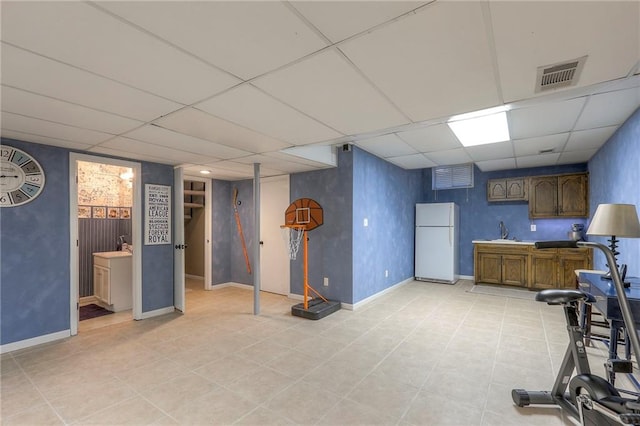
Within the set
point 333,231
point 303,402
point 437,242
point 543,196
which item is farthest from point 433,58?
point 543,196

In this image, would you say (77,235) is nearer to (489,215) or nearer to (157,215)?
(157,215)

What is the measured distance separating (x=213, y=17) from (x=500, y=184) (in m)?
6.60

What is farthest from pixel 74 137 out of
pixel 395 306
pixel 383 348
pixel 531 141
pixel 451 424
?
pixel 531 141

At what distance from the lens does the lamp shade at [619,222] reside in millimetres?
2326

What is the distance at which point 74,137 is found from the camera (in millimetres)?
3062

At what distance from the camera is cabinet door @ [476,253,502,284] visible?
5914 mm

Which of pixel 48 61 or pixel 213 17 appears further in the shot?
pixel 48 61

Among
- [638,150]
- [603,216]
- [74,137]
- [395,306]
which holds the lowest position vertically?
[395,306]

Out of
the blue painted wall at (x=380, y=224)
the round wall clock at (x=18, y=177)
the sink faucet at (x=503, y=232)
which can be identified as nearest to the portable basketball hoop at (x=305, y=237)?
the blue painted wall at (x=380, y=224)

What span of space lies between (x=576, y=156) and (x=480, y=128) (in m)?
2.77

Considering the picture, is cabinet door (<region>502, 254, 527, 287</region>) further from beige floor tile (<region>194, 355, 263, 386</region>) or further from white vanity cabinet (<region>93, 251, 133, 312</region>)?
white vanity cabinet (<region>93, 251, 133, 312</region>)

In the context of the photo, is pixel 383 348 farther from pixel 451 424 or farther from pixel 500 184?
pixel 500 184

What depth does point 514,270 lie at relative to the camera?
18.9 feet

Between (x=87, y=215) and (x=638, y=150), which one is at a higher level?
(x=638, y=150)
